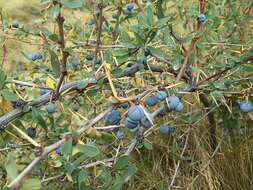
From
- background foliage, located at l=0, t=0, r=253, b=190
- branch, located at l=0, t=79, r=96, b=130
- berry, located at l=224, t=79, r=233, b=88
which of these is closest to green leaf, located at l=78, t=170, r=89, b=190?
background foliage, located at l=0, t=0, r=253, b=190

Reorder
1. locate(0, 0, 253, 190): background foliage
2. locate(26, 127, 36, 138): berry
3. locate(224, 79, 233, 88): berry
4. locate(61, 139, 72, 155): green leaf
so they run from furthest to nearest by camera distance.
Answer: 1. locate(224, 79, 233, 88): berry
2. locate(26, 127, 36, 138): berry
3. locate(0, 0, 253, 190): background foliage
4. locate(61, 139, 72, 155): green leaf

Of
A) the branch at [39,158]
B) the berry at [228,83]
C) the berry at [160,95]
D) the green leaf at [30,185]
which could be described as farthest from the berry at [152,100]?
the berry at [228,83]

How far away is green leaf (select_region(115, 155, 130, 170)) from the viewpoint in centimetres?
98

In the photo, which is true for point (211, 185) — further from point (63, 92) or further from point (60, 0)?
point (60, 0)

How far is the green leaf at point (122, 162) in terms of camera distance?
0.98m

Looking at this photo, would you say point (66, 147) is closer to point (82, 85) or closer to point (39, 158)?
point (39, 158)

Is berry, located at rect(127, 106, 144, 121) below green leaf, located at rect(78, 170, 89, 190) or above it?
above

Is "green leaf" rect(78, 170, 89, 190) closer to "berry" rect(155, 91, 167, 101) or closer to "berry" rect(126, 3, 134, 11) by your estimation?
"berry" rect(155, 91, 167, 101)

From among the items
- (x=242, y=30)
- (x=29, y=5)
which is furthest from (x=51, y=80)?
(x=29, y=5)

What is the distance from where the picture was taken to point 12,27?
71.1 inches

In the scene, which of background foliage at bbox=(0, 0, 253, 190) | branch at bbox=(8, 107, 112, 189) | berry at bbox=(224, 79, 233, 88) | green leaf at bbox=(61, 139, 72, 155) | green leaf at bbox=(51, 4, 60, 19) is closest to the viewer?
branch at bbox=(8, 107, 112, 189)

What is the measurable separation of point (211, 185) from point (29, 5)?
3.41m

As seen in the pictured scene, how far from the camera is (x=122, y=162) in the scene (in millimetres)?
991

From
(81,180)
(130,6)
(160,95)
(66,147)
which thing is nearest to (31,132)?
(81,180)
